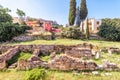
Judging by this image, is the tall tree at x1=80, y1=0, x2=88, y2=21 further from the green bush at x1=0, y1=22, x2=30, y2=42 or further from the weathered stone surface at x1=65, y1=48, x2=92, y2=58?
the weathered stone surface at x1=65, y1=48, x2=92, y2=58

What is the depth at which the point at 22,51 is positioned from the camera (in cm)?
2522

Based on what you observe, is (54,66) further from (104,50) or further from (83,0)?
(83,0)

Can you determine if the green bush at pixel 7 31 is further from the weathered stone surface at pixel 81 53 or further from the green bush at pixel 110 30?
the green bush at pixel 110 30

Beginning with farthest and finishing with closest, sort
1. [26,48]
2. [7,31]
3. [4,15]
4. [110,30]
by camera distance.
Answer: [110,30] → [4,15] → [7,31] → [26,48]

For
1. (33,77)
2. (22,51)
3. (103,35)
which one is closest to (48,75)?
(33,77)

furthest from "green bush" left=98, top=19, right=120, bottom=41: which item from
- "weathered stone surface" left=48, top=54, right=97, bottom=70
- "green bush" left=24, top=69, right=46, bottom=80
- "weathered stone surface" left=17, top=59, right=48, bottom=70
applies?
"green bush" left=24, top=69, right=46, bottom=80

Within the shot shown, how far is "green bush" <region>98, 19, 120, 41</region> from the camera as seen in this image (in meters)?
42.9

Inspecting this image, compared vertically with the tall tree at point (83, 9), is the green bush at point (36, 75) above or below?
below

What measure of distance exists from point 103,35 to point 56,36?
1094 centimetres

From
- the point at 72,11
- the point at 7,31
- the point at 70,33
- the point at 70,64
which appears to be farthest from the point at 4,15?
the point at 70,64

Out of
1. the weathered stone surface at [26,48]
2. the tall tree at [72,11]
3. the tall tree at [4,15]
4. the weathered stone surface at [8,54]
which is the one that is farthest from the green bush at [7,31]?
the tall tree at [72,11]

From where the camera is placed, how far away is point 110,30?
44.1m

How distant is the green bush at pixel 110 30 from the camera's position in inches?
1689

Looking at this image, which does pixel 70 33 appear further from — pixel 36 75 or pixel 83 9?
pixel 36 75
